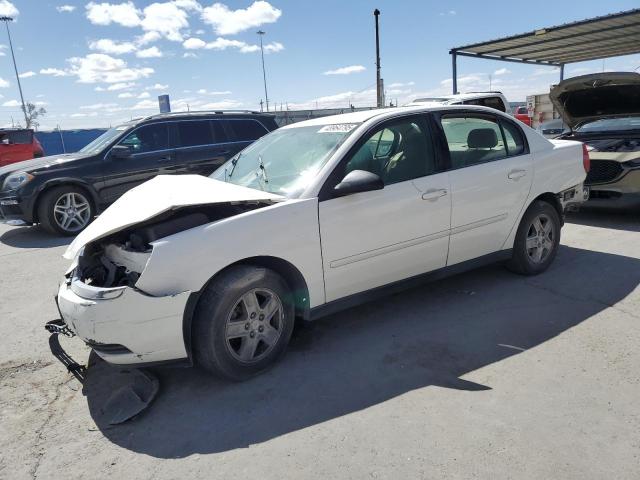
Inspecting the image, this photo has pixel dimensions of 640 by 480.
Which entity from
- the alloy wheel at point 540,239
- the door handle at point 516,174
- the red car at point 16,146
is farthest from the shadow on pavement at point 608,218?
the red car at point 16,146

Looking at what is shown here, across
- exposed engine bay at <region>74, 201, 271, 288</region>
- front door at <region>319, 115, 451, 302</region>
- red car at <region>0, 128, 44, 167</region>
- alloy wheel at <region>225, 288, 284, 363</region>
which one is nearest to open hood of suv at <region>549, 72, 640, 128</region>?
front door at <region>319, 115, 451, 302</region>

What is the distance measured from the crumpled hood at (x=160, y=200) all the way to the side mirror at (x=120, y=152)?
14.6 ft

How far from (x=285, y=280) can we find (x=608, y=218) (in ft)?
19.1

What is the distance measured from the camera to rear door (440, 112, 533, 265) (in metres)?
4.02

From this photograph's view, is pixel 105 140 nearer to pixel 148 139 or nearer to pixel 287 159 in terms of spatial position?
pixel 148 139

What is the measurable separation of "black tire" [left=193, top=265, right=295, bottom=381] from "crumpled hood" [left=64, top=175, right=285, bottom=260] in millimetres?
493

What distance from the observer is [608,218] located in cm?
707

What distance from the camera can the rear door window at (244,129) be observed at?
9.02 meters

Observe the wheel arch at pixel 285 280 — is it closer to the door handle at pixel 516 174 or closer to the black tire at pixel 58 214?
the door handle at pixel 516 174

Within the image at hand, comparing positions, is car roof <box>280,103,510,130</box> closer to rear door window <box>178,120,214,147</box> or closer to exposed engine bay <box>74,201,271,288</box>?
exposed engine bay <box>74,201,271,288</box>

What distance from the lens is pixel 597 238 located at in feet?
19.8

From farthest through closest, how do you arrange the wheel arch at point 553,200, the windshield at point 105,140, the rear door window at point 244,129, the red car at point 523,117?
the red car at point 523,117 → the rear door window at point 244,129 → the windshield at point 105,140 → the wheel arch at point 553,200

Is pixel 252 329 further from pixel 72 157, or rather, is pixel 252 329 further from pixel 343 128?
pixel 72 157

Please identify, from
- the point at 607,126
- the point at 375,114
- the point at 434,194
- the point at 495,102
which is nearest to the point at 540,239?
the point at 434,194
